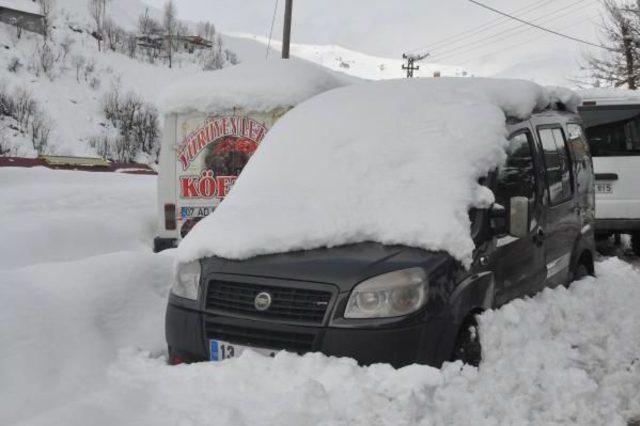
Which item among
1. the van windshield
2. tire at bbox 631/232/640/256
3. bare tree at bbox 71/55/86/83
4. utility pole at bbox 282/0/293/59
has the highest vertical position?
bare tree at bbox 71/55/86/83

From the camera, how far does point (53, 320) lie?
12.5 feet

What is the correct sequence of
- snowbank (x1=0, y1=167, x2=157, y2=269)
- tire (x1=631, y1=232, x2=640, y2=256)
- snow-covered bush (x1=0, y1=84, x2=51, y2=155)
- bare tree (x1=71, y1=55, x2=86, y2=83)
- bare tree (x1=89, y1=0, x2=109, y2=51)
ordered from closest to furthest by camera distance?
snowbank (x1=0, y1=167, x2=157, y2=269)
tire (x1=631, y1=232, x2=640, y2=256)
snow-covered bush (x1=0, y1=84, x2=51, y2=155)
bare tree (x1=71, y1=55, x2=86, y2=83)
bare tree (x1=89, y1=0, x2=109, y2=51)

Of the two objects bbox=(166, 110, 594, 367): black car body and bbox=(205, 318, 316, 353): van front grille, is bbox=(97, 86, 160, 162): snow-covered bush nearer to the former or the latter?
bbox=(166, 110, 594, 367): black car body

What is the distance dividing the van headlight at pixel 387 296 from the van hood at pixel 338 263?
5 cm

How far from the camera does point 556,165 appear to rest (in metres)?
4.77

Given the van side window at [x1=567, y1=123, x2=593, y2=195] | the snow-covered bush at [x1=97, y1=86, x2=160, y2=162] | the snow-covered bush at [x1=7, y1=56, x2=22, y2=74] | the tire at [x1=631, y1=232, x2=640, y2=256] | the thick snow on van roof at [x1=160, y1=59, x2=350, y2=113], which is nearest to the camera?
the van side window at [x1=567, y1=123, x2=593, y2=195]

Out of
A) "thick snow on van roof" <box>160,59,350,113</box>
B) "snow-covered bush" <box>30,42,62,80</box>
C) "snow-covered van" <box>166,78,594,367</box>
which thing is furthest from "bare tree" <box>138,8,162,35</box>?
"snow-covered van" <box>166,78,594,367</box>

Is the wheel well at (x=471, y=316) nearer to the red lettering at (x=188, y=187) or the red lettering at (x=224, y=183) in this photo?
the red lettering at (x=224, y=183)

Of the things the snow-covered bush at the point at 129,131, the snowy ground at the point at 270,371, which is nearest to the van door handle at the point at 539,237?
the snowy ground at the point at 270,371

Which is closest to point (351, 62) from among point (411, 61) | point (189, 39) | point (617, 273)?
point (189, 39)

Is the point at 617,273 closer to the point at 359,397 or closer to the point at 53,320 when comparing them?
the point at 359,397

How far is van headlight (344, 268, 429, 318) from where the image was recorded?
116 inches

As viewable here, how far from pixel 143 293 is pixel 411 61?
57.7 meters

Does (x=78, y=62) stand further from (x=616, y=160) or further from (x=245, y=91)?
(x=616, y=160)
